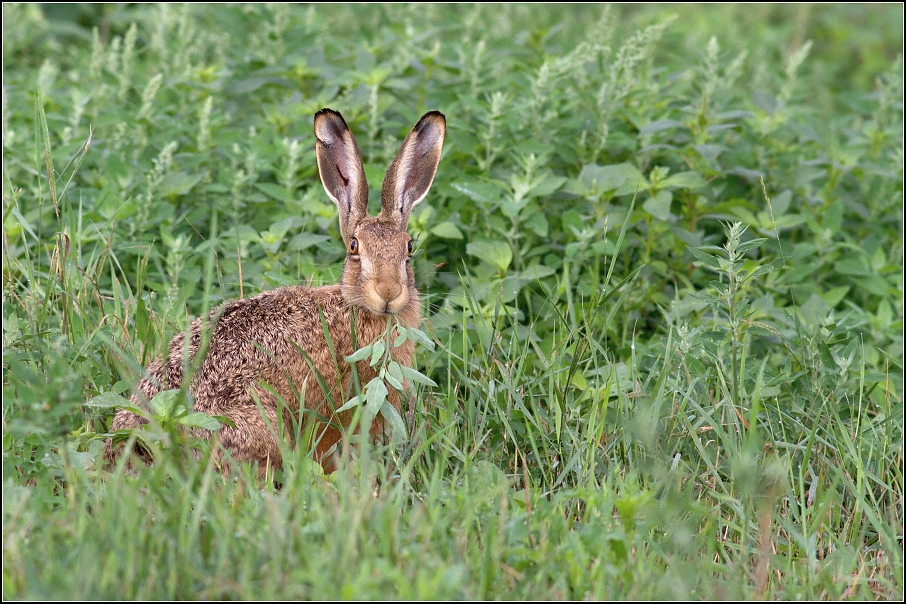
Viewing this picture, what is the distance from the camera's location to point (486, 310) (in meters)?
5.06

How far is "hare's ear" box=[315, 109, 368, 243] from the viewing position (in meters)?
4.75

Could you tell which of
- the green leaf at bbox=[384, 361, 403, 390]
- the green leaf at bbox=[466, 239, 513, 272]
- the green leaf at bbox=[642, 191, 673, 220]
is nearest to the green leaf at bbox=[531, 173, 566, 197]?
the green leaf at bbox=[466, 239, 513, 272]

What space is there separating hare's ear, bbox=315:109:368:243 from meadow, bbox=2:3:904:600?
1.06ft

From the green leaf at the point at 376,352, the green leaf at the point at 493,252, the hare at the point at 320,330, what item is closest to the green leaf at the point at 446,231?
the green leaf at the point at 493,252

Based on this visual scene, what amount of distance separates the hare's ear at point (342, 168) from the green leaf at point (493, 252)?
2.09 ft

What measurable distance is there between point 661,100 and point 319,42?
8.23 ft

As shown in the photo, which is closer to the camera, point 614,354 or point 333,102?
point 614,354

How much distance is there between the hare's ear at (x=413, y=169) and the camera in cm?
480

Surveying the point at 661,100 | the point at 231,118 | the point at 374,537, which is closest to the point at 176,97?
the point at 231,118

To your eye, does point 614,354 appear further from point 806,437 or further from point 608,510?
point 608,510

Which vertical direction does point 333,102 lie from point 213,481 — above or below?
above

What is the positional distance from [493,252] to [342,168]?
0.89m

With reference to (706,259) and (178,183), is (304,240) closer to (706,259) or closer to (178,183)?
(178,183)

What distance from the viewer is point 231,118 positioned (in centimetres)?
669
